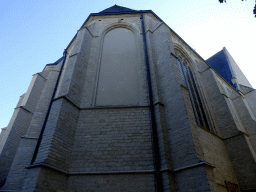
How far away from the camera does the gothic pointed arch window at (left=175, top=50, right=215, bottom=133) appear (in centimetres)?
938

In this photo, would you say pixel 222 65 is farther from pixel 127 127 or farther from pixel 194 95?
pixel 127 127

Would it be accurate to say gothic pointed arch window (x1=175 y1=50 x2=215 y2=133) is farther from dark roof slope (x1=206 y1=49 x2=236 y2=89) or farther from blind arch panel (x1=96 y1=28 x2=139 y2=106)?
dark roof slope (x1=206 y1=49 x2=236 y2=89)

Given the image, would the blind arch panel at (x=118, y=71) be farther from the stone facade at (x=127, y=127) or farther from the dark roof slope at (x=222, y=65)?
the dark roof slope at (x=222, y=65)

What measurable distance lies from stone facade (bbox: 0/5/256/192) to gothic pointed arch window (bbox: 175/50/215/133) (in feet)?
0.25

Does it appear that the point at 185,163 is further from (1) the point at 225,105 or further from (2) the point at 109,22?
(2) the point at 109,22

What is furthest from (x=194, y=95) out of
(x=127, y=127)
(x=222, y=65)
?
(x=222, y=65)

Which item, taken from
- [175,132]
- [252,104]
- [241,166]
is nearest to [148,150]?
[175,132]

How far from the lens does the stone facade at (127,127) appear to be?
5285 mm

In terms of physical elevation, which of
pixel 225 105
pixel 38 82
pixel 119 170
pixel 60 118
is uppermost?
→ pixel 38 82

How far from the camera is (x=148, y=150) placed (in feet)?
19.4

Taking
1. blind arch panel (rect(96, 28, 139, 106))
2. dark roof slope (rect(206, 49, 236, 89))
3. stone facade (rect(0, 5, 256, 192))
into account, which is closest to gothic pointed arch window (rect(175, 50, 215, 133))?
stone facade (rect(0, 5, 256, 192))

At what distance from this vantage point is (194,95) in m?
10.5

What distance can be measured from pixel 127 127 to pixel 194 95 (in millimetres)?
→ 5702

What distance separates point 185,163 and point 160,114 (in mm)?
1828
